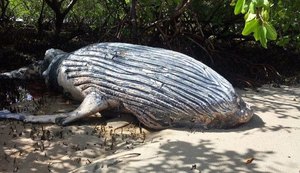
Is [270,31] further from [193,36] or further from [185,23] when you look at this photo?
[185,23]

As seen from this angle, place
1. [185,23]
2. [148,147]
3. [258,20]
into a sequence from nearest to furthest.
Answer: [258,20]
[148,147]
[185,23]

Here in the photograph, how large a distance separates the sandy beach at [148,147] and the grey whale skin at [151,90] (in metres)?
0.15

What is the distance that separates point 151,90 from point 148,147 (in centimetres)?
98

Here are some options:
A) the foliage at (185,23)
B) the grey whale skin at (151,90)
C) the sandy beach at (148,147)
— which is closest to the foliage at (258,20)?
the sandy beach at (148,147)

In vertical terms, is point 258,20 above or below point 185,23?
below

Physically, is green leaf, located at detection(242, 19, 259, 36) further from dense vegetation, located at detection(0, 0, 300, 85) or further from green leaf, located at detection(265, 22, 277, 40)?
dense vegetation, located at detection(0, 0, 300, 85)

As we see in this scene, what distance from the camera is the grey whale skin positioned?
5148 mm

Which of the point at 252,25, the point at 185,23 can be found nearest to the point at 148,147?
the point at 252,25

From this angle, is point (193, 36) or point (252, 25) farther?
point (193, 36)

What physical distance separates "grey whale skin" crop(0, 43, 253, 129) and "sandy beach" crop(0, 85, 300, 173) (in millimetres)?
147

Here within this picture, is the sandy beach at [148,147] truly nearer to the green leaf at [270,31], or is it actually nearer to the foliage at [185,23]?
the green leaf at [270,31]

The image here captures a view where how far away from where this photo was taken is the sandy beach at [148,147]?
162 inches

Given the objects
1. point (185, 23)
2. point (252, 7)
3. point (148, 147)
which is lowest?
point (148, 147)

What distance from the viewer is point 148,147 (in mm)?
4566
